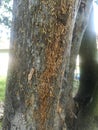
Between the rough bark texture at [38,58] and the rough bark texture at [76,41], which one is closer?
the rough bark texture at [38,58]

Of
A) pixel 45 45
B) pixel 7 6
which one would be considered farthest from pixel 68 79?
pixel 7 6

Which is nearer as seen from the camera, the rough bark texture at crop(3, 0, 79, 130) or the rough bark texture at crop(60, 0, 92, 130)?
the rough bark texture at crop(3, 0, 79, 130)

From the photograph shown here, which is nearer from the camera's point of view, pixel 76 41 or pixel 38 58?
pixel 38 58

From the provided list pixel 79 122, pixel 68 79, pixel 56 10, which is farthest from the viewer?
pixel 79 122

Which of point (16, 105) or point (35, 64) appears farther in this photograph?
point (16, 105)

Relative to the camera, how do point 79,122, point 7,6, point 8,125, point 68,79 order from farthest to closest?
point 7,6 → point 79,122 → point 68,79 → point 8,125

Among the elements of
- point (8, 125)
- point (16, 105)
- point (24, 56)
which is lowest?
point (8, 125)

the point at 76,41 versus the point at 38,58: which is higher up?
the point at 76,41

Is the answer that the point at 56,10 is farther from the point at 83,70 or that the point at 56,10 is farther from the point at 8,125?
Result: the point at 83,70
